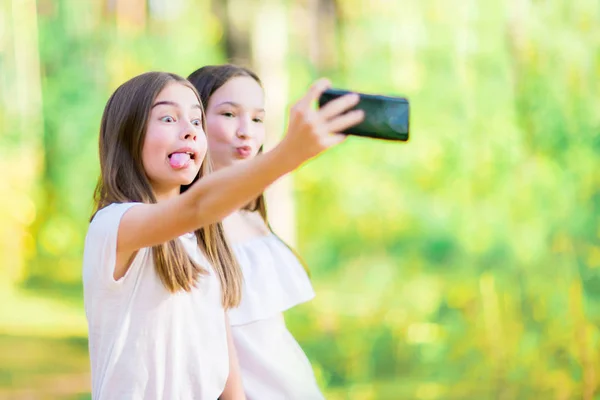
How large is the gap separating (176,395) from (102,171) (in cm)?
43

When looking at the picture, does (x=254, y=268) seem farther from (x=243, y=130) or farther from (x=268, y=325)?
(x=243, y=130)

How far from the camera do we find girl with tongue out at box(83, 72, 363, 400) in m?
1.56

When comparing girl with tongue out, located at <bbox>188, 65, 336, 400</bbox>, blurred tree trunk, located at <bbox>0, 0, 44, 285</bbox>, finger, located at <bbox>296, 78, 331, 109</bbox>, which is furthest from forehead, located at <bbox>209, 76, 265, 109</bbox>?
blurred tree trunk, located at <bbox>0, 0, 44, 285</bbox>

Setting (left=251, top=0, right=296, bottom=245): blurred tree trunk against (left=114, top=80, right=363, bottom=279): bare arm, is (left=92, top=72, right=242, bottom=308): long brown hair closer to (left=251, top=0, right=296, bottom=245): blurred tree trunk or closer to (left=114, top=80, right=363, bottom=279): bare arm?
(left=114, top=80, right=363, bottom=279): bare arm

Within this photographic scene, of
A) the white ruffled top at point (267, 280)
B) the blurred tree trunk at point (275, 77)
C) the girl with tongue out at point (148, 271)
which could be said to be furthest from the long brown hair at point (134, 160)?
the blurred tree trunk at point (275, 77)

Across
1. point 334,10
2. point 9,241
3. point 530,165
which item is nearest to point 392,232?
point 530,165

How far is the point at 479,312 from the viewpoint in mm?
4250

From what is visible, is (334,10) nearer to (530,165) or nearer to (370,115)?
(530,165)

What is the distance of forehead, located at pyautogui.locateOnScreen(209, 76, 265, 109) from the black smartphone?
0.90 meters

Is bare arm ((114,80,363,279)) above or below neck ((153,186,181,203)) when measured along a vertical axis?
above

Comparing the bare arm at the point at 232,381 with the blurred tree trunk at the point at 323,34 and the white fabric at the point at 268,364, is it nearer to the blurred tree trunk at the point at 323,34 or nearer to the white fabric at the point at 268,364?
the white fabric at the point at 268,364

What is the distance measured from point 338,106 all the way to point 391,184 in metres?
3.39

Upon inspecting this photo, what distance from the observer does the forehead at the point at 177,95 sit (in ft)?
5.43

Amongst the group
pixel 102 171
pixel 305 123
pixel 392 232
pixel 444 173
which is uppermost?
pixel 305 123
